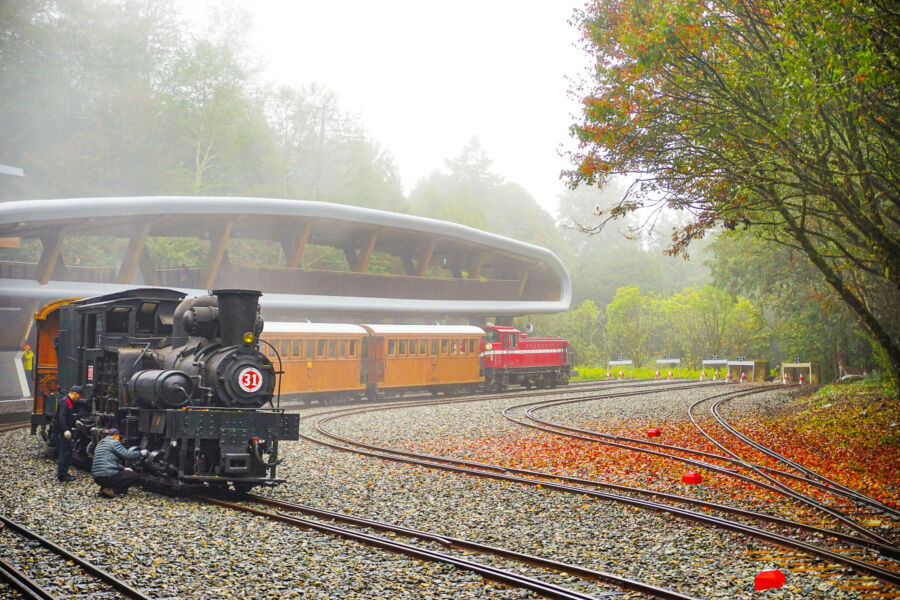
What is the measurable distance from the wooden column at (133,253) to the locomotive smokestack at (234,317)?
20.7 meters

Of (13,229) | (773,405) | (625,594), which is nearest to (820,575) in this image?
(625,594)

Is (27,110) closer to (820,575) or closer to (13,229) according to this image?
(13,229)

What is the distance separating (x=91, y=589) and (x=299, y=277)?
28647 mm

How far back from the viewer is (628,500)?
1091 centimetres

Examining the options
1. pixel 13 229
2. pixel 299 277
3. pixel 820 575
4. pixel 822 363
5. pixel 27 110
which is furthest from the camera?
pixel 27 110

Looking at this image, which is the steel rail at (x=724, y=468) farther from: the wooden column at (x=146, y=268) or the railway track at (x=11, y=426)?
the wooden column at (x=146, y=268)

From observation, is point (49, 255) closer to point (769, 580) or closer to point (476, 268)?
point (476, 268)

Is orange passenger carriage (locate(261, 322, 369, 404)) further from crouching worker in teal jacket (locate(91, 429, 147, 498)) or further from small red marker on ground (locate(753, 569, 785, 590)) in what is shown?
small red marker on ground (locate(753, 569, 785, 590))

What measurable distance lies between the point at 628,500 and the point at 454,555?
3.46 m

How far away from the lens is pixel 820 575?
752 centimetres

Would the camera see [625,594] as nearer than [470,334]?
Yes

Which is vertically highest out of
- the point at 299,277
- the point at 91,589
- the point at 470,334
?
the point at 299,277

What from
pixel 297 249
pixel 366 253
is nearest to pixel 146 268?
pixel 297 249

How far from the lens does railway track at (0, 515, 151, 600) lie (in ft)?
22.8
